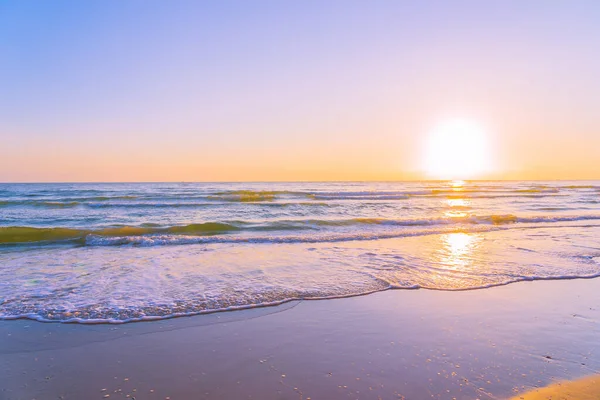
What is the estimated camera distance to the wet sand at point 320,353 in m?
3.38

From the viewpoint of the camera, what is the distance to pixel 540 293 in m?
6.46

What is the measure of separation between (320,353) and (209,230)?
40.9 feet

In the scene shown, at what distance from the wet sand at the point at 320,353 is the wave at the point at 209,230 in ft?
25.6

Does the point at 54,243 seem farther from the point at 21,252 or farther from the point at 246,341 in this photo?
the point at 246,341

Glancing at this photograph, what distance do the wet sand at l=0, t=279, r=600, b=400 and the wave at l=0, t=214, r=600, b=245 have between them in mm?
7807

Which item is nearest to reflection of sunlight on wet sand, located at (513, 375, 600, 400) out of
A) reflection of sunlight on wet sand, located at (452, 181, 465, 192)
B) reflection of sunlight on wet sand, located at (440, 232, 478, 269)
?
reflection of sunlight on wet sand, located at (440, 232, 478, 269)

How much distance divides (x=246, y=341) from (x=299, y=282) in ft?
9.30

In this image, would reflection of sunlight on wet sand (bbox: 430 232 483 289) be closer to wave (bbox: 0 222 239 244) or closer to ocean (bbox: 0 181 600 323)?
ocean (bbox: 0 181 600 323)

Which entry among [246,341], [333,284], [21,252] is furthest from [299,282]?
[21,252]

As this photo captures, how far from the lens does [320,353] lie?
4.07 m

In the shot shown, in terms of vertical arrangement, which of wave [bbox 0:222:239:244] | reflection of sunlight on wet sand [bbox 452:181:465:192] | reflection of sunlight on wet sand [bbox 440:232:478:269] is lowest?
reflection of sunlight on wet sand [bbox 440:232:478:269]

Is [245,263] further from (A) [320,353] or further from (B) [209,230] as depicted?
(B) [209,230]

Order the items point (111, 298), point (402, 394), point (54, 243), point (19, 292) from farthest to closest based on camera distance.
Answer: point (54, 243), point (19, 292), point (111, 298), point (402, 394)

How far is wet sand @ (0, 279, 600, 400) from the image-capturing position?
338 cm
